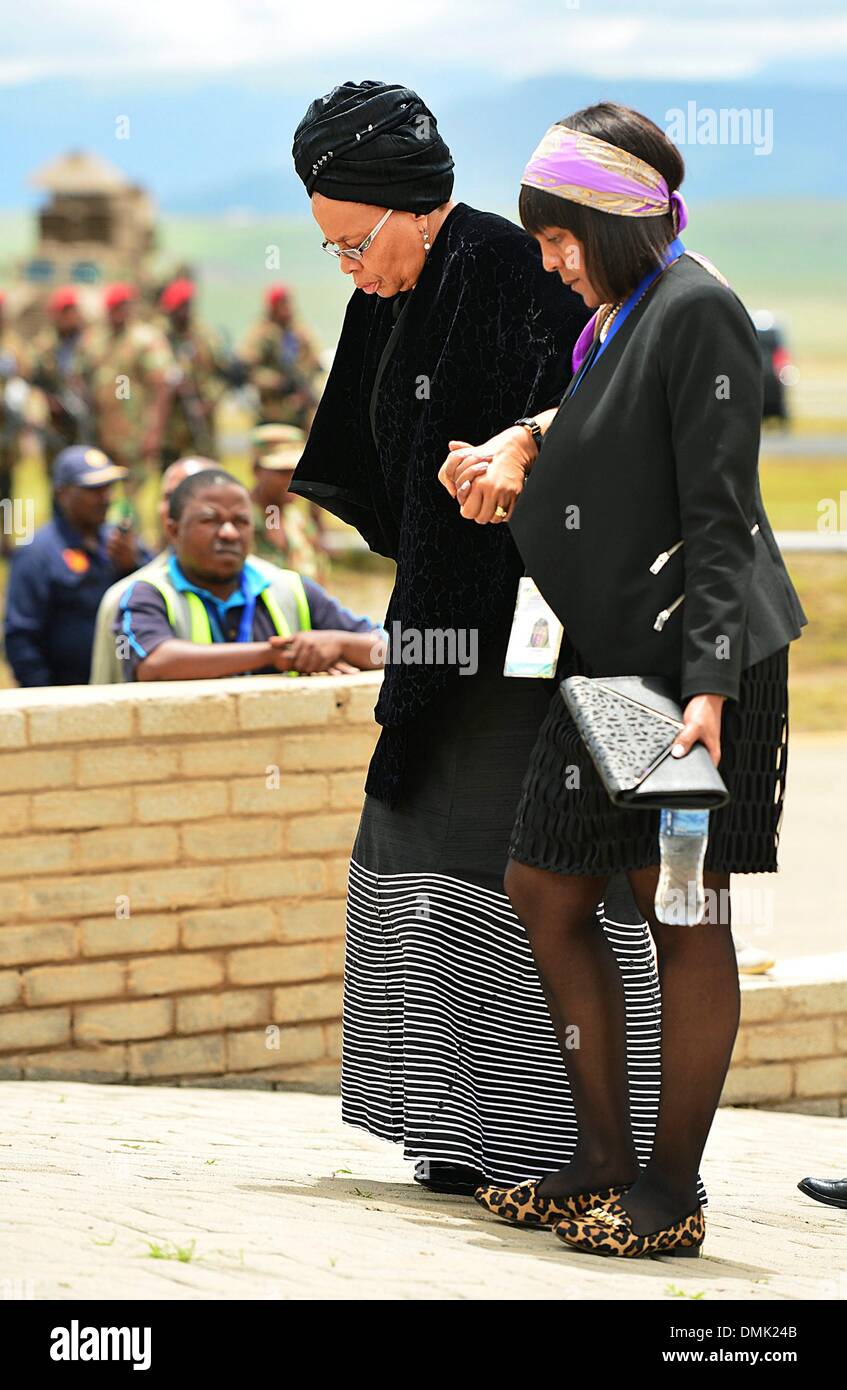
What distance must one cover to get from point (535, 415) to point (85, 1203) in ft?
5.51

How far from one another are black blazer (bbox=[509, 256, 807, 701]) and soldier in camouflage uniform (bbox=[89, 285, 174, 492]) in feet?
49.2

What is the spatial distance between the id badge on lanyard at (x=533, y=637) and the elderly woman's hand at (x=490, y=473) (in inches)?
5.4

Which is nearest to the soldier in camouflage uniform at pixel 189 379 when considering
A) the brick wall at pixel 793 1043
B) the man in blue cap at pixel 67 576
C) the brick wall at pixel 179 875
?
the man in blue cap at pixel 67 576

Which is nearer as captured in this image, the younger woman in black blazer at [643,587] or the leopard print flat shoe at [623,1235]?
the younger woman in black blazer at [643,587]

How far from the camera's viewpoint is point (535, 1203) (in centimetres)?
383

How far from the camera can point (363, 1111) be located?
427 cm

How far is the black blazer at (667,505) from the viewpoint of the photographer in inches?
133

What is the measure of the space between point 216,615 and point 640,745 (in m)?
3.16

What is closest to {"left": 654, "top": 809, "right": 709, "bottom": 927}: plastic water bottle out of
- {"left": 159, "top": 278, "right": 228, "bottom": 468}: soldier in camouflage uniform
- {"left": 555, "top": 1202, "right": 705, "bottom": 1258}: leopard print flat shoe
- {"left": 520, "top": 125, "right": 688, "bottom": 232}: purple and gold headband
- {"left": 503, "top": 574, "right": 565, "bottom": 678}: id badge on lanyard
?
{"left": 503, "top": 574, "right": 565, "bottom": 678}: id badge on lanyard

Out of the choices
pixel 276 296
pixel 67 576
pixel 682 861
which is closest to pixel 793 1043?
pixel 67 576

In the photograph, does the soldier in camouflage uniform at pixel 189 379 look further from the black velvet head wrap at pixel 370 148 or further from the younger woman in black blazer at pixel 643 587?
the younger woman in black blazer at pixel 643 587

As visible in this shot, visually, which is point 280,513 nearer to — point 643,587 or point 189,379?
point 643,587

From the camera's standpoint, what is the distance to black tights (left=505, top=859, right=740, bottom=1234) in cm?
355

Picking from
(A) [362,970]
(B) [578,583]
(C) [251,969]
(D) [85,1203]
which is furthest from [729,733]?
(C) [251,969]
